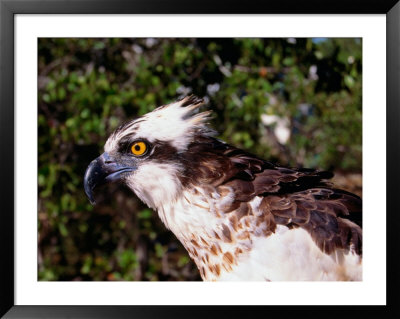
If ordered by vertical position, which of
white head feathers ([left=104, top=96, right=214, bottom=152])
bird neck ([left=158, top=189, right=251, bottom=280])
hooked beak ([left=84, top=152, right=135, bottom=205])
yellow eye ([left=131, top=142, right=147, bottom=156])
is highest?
white head feathers ([left=104, top=96, right=214, bottom=152])

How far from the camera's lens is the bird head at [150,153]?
184 cm

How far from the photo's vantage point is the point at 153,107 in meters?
2.04

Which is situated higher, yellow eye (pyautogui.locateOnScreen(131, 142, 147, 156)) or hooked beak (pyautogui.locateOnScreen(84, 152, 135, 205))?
yellow eye (pyautogui.locateOnScreen(131, 142, 147, 156))

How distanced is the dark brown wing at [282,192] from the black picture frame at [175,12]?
229mm

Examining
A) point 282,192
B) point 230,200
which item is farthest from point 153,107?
point 282,192

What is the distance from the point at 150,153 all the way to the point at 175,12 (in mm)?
594

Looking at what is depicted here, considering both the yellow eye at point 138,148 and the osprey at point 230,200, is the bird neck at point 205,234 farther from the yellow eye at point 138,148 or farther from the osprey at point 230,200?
the yellow eye at point 138,148

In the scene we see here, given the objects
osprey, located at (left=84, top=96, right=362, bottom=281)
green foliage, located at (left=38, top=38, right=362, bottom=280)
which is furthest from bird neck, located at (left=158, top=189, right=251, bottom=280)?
green foliage, located at (left=38, top=38, right=362, bottom=280)

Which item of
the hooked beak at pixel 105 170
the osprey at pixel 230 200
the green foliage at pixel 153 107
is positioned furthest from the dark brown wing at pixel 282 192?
the hooked beak at pixel 105 170

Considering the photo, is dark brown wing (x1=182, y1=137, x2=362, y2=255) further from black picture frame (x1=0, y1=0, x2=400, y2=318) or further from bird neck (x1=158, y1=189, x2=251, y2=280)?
black picture frame (x1=0, y1=0, x2=400, y2=318)

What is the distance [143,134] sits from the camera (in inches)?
72.4

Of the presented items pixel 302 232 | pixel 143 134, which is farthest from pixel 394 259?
pixel 143 134

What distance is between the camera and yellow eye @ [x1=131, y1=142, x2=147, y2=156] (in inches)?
72.7

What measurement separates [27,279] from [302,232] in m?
1.15
